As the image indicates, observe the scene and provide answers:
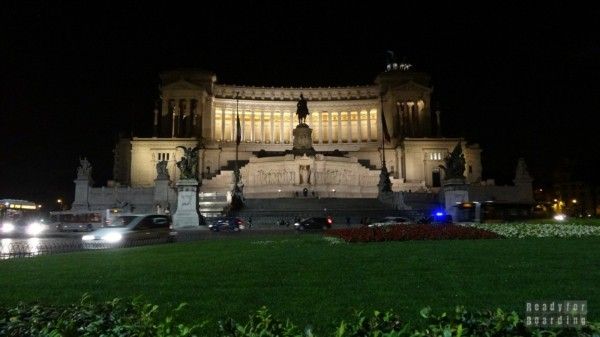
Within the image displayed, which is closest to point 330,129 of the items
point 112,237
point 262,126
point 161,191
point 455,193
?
point 262,126

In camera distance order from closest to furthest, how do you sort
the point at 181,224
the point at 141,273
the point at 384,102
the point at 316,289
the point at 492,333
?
the point at 492,333 < the point at 316,289 < the point at 141,273 < the point at 181,224 < the point at 384,102

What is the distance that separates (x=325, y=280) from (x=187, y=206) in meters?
38.8

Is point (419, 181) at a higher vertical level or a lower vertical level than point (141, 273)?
higher

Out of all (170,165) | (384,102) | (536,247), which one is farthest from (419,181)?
(536,247)

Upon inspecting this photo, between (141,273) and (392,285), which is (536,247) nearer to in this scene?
(392,285)

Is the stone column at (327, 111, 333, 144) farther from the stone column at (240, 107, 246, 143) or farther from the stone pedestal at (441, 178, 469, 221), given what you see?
the stone pedestal at (441, 178, 469, 221)

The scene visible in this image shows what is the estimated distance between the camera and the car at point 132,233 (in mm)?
28750

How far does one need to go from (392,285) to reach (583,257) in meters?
6.42

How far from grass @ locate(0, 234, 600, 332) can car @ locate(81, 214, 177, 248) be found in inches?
448

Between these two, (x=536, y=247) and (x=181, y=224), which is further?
(x=181, y=224)

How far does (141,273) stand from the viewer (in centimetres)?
1363

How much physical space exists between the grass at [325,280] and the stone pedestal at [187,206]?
3131cm

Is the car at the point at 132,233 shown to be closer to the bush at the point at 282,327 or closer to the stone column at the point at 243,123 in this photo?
the bush at the point at 282,327

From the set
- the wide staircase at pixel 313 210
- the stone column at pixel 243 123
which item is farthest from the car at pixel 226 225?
the stone column at pixel 243 123
